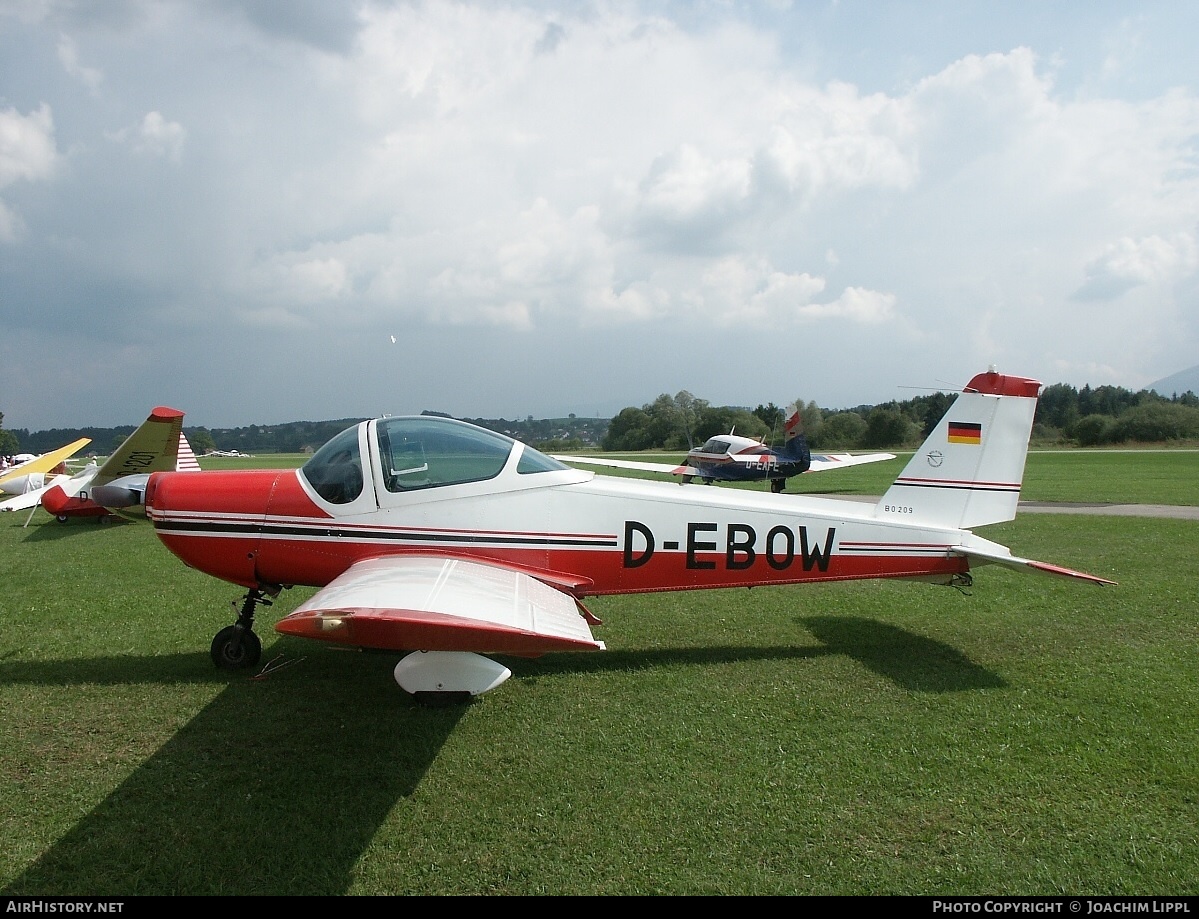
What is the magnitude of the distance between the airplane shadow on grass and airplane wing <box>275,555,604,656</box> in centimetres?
82

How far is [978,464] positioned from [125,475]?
11.3m

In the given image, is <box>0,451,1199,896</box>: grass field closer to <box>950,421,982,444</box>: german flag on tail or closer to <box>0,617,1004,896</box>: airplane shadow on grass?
<box>0,617,1004,896</box>: airplane shadow on grass

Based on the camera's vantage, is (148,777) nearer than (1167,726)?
Yes

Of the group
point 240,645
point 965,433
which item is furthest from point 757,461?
point 240,645

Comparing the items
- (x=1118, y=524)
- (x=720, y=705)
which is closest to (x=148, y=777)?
(x=720, y=705)

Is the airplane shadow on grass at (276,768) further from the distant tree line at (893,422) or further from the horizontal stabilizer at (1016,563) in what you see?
the distant tree line at (893,422)

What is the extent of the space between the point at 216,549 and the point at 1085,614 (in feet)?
24.3

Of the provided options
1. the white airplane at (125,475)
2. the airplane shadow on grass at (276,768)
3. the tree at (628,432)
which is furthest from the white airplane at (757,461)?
the tree at (628,432)

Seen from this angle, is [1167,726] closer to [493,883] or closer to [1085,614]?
[1085,614]

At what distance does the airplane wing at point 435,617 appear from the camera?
3.12 meters

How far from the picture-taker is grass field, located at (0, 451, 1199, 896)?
9.10 ft

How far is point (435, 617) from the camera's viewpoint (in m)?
3.19

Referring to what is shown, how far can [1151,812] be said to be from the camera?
3.13m

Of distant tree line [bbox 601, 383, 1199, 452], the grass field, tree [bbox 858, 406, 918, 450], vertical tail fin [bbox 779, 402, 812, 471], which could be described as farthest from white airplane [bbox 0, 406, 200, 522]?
tree [bbox 858, 406, 918, 450]
